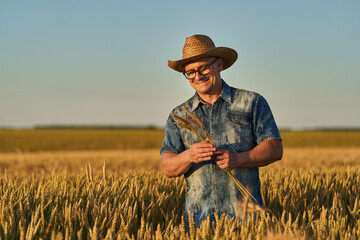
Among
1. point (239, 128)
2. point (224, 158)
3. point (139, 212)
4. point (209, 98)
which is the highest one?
point (209, 98)

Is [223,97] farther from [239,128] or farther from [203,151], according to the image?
[203,151]

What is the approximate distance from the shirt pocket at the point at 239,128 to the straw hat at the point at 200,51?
1.70 feet

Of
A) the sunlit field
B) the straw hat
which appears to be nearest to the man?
the straw hat

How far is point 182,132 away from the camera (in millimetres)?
3342

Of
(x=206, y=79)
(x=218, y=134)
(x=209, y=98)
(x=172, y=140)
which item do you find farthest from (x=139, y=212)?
A: (x=206, y=79)

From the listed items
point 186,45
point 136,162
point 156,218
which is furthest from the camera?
point 136,162

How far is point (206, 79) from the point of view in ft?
10.5

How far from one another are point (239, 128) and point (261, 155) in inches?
11.8

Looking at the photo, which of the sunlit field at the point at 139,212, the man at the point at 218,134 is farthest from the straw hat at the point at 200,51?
the sunlit field at the point at 139,212

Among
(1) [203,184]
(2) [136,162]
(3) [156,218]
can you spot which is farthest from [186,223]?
(2) [136,162]

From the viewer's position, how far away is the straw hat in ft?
10.5

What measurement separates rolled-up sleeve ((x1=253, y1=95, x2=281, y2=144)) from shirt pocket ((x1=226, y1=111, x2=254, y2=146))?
58 mm

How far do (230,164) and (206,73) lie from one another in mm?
806

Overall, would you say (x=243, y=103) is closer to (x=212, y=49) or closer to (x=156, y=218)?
(x=212, y=49)
